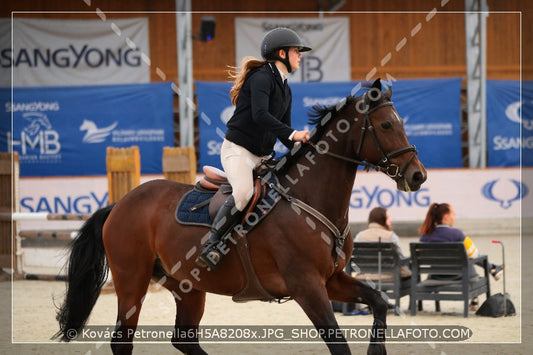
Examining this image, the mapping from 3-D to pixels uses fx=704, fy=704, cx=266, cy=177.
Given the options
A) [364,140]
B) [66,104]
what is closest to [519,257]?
[364,140]

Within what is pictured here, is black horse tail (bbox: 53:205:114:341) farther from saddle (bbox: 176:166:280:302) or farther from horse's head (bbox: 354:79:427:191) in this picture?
horse's head (bbox: 354:79:427:191)

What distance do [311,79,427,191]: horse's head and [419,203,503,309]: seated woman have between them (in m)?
3.69

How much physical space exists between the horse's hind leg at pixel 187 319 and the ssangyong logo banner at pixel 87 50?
48.6ft

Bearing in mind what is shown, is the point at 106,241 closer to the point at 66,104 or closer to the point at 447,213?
the point at 447,213

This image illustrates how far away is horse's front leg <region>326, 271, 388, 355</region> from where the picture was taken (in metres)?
4.77

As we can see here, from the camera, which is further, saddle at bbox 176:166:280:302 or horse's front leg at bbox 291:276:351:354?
saddle at bbox 176:166:280:302

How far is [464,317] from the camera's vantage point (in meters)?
7.93

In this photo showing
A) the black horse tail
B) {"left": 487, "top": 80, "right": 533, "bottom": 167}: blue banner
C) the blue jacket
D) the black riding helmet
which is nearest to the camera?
the blue jacket

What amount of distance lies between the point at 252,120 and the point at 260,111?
328 millimetres

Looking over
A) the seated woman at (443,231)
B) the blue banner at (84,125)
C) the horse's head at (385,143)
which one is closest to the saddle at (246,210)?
the horse's head at (385,143)

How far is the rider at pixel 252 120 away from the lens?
4.79 metres

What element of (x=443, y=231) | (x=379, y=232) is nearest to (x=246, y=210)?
(x=379, y=232)

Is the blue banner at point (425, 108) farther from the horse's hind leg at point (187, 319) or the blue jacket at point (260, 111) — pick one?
the blue jacket at point (260, 111)

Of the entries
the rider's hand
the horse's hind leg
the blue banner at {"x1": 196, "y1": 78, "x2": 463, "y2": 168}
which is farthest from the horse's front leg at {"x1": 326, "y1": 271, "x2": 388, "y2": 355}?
the blue banner at {"x1": 196, "y1": 78, "x2": 463, "y2": 168}
